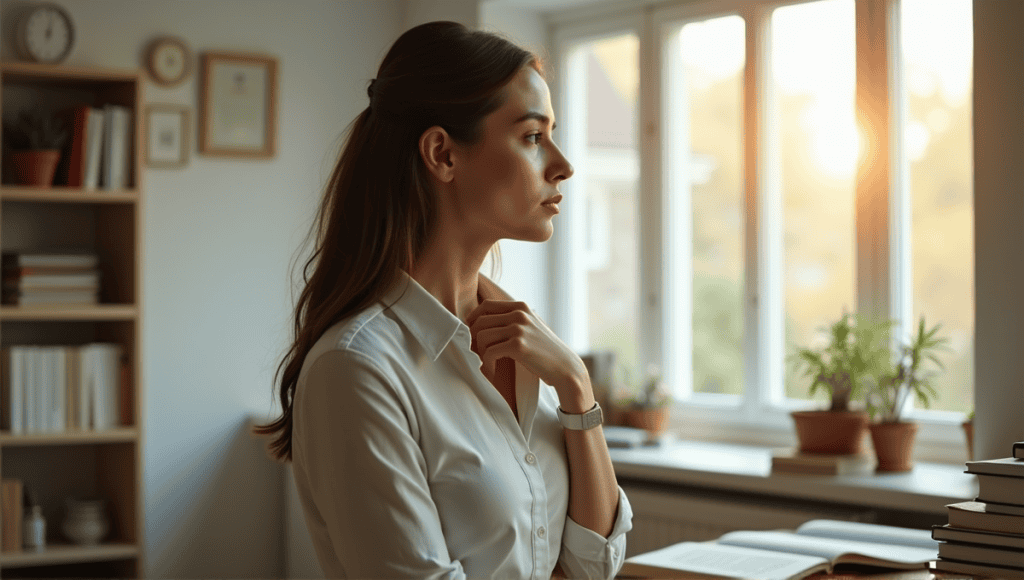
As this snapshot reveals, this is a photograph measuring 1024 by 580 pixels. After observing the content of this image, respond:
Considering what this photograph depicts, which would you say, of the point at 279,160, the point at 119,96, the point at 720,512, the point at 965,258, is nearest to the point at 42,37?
the point at 119,96

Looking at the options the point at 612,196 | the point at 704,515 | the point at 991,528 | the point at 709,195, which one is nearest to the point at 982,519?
the point at 991,528

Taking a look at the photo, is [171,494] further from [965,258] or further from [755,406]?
[965,258]

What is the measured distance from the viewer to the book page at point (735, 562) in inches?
67.5

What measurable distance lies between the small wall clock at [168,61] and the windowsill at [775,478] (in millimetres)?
2036

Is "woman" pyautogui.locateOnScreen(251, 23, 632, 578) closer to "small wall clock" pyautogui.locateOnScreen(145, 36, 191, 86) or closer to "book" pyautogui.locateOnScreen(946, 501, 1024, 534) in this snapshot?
"book" pyautogui.locateOnScreen(946, 501, 1024, 534)

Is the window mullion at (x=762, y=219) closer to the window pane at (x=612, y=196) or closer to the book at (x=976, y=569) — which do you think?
the window pane at (x=612, y=196)

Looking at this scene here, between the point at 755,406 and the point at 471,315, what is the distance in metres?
2.09

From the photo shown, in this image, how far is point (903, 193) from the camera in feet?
9.59

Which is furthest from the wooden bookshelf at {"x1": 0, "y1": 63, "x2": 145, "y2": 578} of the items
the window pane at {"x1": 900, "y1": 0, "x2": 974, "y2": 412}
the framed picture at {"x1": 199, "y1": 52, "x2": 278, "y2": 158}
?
the window pane at {"x1": 900, "y1": 0, "x2": 974, "y2": 412}

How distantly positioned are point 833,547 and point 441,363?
101 centimetres

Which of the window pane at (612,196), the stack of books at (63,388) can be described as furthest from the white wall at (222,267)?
the window pane at (612,196)

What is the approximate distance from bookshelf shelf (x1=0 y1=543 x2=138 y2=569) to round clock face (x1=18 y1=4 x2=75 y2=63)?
63.0 inches

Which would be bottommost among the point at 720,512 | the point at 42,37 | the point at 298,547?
the point at 298,547

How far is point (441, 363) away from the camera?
1.28 m
